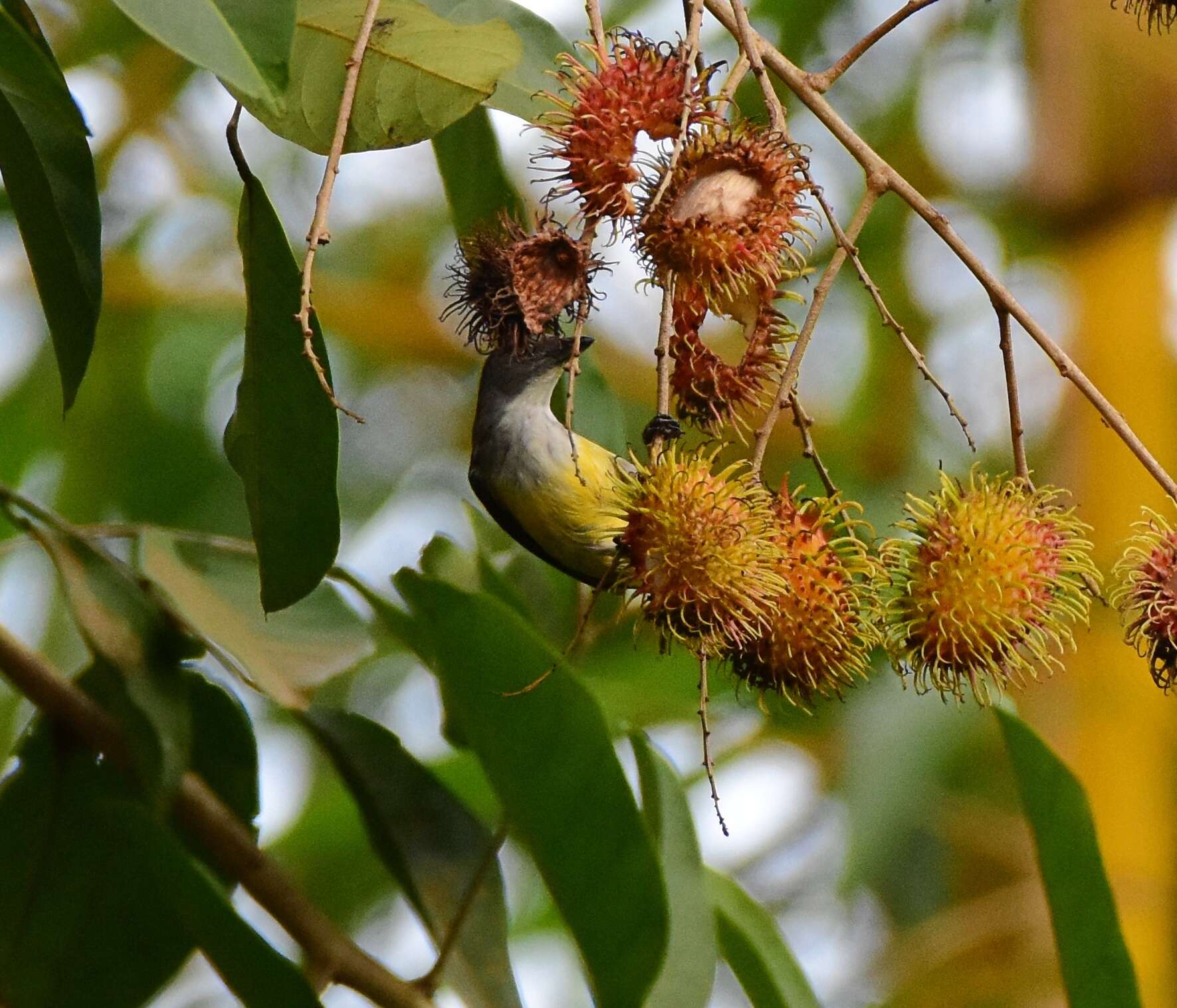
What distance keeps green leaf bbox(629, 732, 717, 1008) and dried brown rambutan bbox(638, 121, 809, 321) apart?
0.53 meters

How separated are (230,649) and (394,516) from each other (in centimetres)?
152

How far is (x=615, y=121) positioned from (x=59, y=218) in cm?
42

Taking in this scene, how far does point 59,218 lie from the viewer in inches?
43.6

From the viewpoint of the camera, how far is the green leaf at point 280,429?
1.06 meters

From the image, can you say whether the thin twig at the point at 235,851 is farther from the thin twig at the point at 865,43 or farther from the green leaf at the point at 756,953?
the thin twig at the point at 865,43

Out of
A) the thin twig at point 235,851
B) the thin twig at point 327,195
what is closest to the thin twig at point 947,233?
the thin twig at point 327,195

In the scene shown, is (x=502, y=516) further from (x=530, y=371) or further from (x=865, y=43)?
(x=865, y=43)

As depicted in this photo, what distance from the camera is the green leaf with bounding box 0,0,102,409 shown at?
43.4 inches

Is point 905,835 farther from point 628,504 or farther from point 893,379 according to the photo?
point 628,504

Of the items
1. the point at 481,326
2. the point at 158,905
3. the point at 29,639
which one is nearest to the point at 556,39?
the point at 481,326

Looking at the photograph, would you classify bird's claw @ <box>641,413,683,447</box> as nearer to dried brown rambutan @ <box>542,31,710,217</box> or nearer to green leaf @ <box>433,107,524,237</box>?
dried brown rambutan @ <box>542,31,710,217</box>

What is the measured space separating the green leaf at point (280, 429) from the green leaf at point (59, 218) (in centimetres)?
12

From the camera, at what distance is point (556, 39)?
125 cm

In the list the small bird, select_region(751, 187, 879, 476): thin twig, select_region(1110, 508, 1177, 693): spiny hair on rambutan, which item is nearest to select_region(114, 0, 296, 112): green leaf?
select_region(751, 187, 879, 476): thin twig
